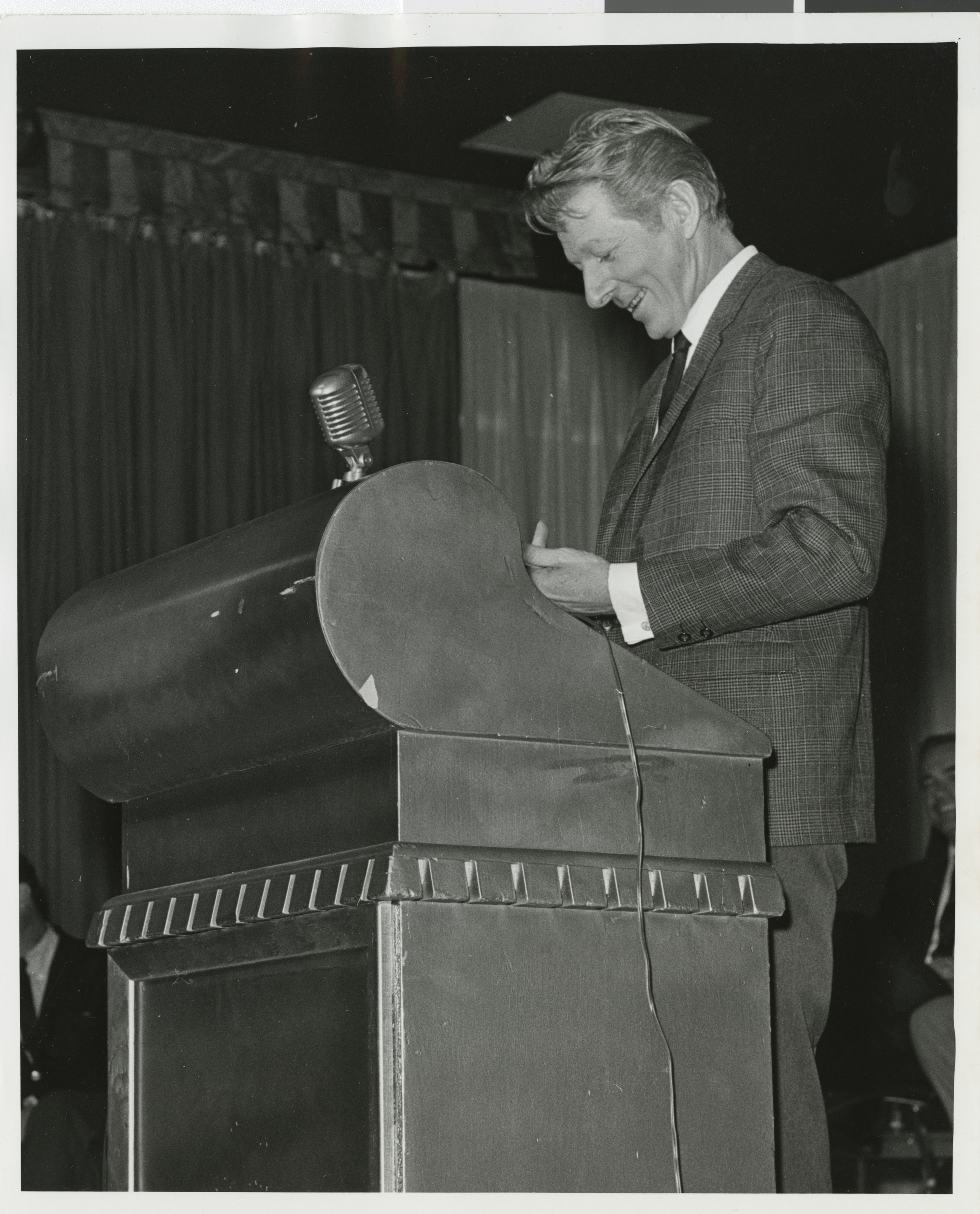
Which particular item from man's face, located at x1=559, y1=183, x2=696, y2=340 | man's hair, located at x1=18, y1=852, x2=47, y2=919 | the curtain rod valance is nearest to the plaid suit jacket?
man's face, located at x1=559, y1=183, x2=696, y2=340

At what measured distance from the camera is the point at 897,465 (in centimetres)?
498

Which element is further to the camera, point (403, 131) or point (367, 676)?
point (403, 131)

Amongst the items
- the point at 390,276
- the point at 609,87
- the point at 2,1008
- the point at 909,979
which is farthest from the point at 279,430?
the point at 2,1008

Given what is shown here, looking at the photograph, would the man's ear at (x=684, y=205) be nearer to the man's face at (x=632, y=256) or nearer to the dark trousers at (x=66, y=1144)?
the man's face at (x=632, y=256)

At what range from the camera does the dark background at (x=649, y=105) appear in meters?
1.99

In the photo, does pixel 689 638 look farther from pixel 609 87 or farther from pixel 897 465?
pixel 897 465

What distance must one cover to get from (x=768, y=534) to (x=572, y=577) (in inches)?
7.3

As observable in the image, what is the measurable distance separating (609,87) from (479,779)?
2604mm

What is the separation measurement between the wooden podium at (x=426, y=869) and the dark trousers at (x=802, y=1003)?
0.13 meters

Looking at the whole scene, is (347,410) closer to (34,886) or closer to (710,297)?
(710,297)

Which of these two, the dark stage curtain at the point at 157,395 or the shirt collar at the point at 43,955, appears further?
the dark stage curtain at the point at 157,395

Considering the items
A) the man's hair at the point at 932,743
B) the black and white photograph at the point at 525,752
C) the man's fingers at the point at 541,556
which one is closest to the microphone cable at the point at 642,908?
the black and white photograph at the point at 525,752

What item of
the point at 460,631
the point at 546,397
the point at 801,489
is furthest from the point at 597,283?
the point at 546,397

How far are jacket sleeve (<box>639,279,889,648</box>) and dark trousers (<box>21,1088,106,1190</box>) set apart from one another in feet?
2.53
